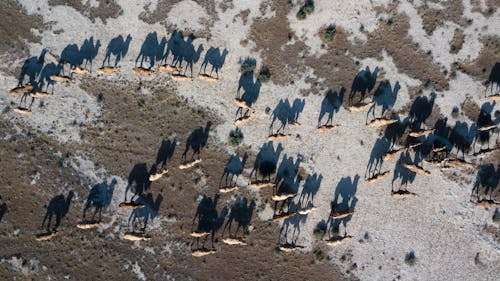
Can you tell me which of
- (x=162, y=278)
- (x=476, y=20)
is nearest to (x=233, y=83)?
(x=162, y=278)

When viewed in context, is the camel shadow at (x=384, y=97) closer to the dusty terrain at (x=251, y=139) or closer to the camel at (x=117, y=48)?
the dusty terrain at (x=251, y=139)

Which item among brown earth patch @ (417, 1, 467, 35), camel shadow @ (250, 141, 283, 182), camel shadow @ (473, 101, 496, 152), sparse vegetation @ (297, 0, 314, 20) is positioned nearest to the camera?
sparse vegetation @ (297, 0, 314, 20)

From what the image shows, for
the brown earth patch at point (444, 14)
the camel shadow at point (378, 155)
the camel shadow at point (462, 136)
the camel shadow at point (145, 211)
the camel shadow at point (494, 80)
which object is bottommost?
the camel shadow at point (145, 211)

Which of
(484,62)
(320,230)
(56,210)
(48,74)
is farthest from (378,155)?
(48,74)

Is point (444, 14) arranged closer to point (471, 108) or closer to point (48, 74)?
point (471, 108)

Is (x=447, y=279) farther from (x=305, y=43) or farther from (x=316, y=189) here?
(x=305, y=43)

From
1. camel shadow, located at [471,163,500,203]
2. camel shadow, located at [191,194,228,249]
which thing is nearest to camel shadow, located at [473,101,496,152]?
camel shadow, located at [471,163,500,203]

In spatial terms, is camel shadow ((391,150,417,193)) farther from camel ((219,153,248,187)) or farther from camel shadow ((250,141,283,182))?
camel ((219,153,248,187))

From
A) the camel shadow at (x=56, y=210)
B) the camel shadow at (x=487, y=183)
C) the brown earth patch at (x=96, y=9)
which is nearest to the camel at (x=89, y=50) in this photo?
the brown earth patch at (x=96, y=9)
